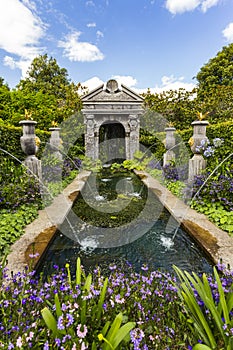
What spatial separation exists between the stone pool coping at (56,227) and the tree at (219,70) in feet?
64.1

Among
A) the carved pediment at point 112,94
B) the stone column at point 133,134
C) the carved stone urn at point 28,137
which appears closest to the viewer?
the carved stone urn at point 28,137

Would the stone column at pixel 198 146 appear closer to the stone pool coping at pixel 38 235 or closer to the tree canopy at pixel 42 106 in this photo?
the stone pool coping at pixel 38 235

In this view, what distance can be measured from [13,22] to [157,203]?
7267mm

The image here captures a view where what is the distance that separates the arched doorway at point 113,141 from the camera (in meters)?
12.6

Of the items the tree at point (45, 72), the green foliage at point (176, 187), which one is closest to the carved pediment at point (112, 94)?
the green foliage at point (176, 187)

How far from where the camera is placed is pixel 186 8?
28.3ft

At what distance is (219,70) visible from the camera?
784 inches

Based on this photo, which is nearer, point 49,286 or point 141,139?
point 49,286

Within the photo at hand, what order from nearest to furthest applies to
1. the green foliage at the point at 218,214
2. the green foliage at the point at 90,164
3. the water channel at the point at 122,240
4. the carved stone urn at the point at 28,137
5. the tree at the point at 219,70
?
the water channel at the point at 122,240 < the green foliage at the point at 218,214 < the carved stone urn at the point at 28,137 < the green foliage at the point at 90,164 < the tree at the point at 219,70

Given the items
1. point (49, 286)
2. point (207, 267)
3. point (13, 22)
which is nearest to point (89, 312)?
point (49, 286)

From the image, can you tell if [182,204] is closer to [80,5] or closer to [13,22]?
[13,22]

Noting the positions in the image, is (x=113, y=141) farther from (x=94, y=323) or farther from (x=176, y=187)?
(x=94, y=323)

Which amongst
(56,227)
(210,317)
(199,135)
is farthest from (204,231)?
(199,135)

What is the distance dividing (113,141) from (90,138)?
3316 millimetres
